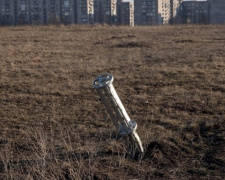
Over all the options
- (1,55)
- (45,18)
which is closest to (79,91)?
(1,55)

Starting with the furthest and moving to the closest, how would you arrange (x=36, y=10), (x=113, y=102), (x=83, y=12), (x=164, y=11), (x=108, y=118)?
(x=164, y=11), (x=36, y=10), (x=83, y=12), (x=108, y=118), (x=113, y=102)

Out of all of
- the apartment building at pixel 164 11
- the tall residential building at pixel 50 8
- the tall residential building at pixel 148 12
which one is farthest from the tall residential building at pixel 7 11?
the apartment building at pixel 164 11

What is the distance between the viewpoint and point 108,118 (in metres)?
6.36

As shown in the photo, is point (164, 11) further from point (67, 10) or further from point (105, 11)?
point (67, 10)

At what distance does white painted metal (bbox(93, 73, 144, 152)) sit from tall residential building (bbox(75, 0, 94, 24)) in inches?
1984

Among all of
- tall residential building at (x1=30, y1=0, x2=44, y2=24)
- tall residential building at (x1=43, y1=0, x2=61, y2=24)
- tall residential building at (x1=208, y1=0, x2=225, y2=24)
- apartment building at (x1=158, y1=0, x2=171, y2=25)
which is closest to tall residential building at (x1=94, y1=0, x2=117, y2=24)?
tall residential building at (x1=43, y1=0, x2=61, y2=24)

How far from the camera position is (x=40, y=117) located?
6547 millimetres

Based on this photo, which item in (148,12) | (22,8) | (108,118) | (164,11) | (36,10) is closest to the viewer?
(108,118)

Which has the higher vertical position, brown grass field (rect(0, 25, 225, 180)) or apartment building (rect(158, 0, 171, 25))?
apartment building (rect(158, 0, 171, 25))

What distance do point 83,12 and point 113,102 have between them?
51.8 metres

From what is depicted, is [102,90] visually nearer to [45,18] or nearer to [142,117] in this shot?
[142,117]

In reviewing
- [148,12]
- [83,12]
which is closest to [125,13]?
[148,12]

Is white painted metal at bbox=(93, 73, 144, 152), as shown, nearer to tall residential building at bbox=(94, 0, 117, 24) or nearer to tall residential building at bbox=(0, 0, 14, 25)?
tall residential building at bbox=(94, 0, 117, 24)

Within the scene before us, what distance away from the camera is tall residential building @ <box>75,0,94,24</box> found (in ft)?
177
